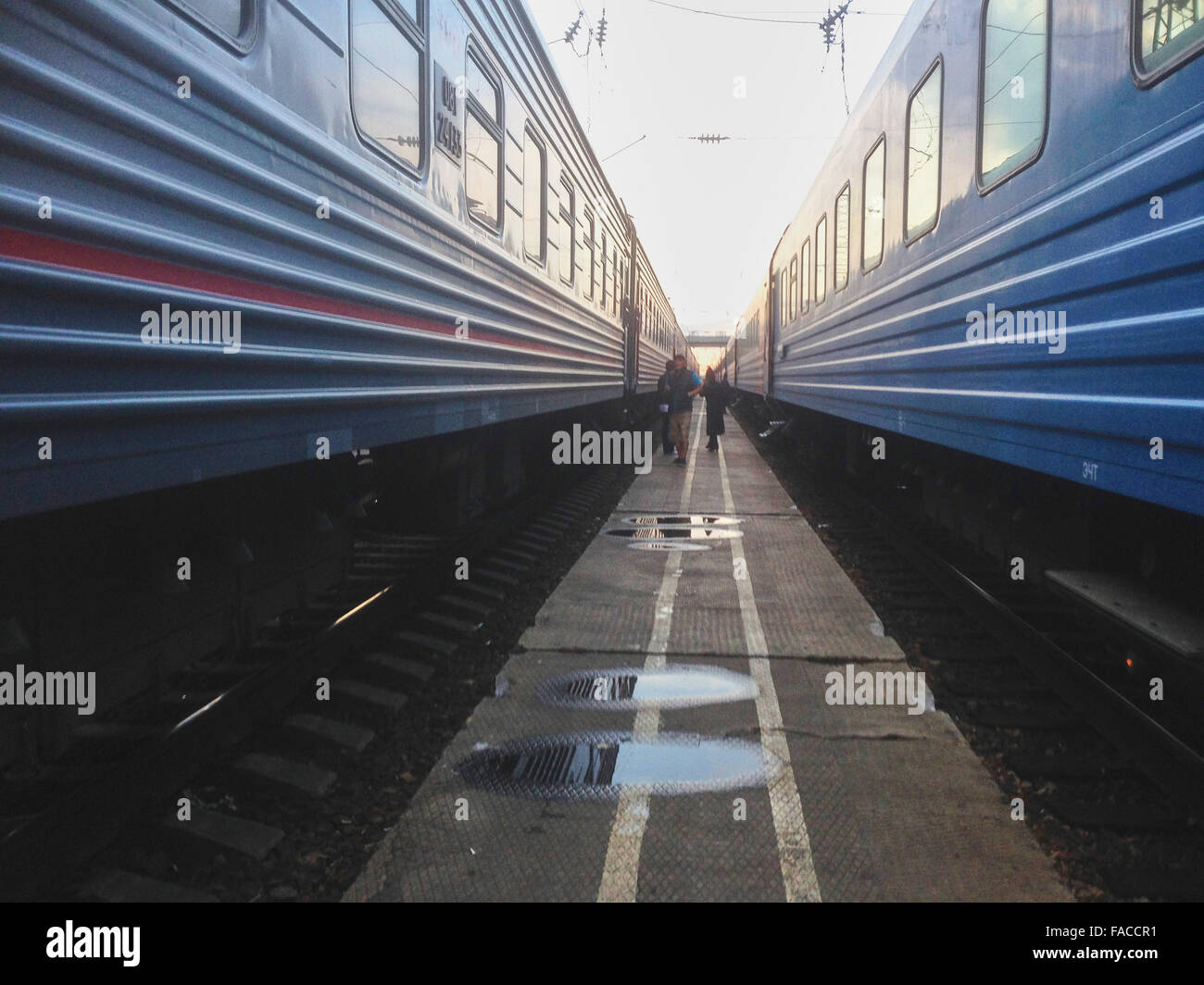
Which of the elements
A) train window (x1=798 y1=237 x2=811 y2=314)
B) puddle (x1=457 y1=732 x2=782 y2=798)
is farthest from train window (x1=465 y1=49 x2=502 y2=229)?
train window (x1=798 y1=237 x2=811 y2=314)

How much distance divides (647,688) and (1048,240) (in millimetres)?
2307

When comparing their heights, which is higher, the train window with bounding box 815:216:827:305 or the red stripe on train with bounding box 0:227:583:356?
the train window with bounding box 815:216:827:305

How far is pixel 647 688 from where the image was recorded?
432cm

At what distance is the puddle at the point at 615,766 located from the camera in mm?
3311

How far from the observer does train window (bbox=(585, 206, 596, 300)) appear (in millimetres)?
9781

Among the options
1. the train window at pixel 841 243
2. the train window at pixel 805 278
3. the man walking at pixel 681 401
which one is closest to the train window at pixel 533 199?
the train window at pixel 841 243

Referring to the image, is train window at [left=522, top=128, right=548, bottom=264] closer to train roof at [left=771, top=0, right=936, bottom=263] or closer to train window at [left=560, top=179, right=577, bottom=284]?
train window at [left=560, top=179, right=577, bottom=284]

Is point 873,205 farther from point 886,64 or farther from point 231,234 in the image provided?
point 231,234

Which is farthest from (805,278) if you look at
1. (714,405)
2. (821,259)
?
(714,405)

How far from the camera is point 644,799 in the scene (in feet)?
10.5

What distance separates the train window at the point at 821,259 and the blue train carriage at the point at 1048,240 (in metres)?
2.79

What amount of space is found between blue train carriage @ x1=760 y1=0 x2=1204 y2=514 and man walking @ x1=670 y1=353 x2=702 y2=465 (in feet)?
25.4
